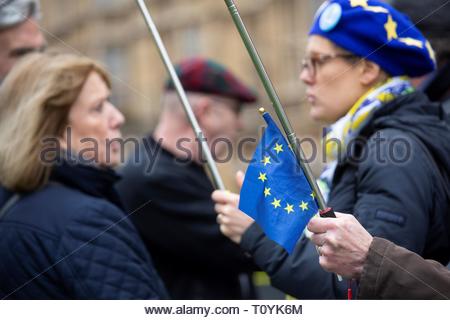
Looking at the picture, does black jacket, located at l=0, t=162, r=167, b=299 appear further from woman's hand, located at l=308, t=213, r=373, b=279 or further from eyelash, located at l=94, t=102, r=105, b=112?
woman's hand, located at l=308, t=213, r=373, b=279

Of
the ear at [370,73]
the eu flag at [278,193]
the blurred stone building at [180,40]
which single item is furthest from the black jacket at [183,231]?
the blurred stone building at [180,40]

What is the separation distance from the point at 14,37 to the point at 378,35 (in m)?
2.28

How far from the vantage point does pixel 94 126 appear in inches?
143

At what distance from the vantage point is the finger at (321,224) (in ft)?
8.05

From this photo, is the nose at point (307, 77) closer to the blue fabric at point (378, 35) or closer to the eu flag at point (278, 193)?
the blue fabric at point (378, 35)

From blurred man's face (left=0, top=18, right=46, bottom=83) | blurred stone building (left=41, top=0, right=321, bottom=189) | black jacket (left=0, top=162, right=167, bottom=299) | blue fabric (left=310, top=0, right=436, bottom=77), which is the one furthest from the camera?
blurred stone building (left=41, top=0, right=321, bottom=189)

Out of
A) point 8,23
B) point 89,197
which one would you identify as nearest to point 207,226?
point 89,197

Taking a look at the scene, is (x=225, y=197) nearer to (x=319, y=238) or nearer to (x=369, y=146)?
(x=369, y=146)

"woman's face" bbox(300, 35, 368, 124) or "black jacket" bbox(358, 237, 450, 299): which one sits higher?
"woman's face" bbox(300, 35, 368, 124)

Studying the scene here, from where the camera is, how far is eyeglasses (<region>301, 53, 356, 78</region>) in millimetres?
3389

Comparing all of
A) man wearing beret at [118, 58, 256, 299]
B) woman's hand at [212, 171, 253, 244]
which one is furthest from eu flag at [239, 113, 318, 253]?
man wearing beret at [118, 58, 256, 299]

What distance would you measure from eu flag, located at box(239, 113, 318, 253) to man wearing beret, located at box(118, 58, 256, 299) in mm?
1658

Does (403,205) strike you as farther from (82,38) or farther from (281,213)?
(82,38)

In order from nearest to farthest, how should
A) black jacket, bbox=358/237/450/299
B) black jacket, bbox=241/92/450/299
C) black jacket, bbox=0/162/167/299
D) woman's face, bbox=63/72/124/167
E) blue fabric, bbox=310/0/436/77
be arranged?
1. black jacket, bbox=358/237/450/299
2. black jacket, bbox=241/92/450/299
3. black jacket, bbox=0/162/167/299
4. blue fabric, bbox=310/0/436/77
5. woman's face, bbox=63/72/124/167
